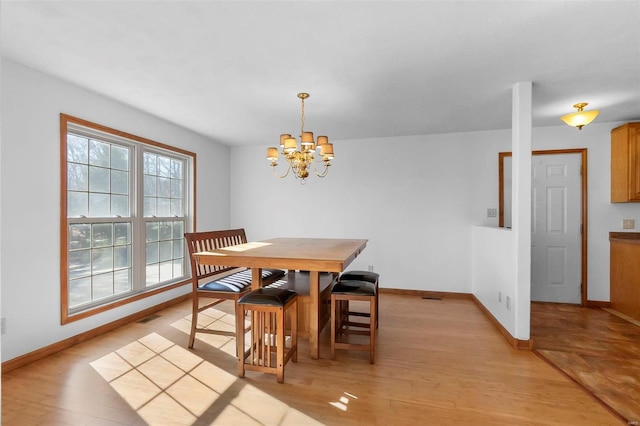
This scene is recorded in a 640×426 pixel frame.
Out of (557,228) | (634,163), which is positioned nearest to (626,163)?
(634,163)

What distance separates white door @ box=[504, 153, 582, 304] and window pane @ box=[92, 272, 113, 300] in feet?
17.0

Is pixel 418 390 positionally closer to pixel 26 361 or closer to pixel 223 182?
pixel 26 361

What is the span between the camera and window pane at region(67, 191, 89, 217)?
298 centimetres

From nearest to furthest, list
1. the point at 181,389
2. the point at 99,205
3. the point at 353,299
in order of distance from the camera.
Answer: the point at 181,389 < the point at 353,299 < the point at 99,205

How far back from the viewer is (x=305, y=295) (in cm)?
286

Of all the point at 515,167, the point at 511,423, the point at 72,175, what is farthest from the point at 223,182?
the point at 511,423

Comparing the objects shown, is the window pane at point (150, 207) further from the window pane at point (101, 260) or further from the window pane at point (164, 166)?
the window pane at point (101, 260)

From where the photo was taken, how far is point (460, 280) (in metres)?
4.56

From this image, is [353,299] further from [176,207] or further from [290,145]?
[176,207]

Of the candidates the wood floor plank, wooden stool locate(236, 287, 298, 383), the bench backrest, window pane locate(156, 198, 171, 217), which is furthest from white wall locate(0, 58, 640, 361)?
wooden stool locate(236, 287, 298, 383)

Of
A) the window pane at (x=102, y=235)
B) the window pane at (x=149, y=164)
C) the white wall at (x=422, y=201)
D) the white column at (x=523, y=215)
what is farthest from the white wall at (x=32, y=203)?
the white column at (x=523, y=215)

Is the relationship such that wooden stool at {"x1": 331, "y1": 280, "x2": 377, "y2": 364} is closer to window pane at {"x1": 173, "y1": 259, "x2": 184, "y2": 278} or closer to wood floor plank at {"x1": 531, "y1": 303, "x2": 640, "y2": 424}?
wood floor plank at {"x1": 531, "y1": 303, "x2": 640, "y2": 424}

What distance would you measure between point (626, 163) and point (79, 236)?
19.9 ft

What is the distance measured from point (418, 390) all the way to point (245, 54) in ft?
8.75
